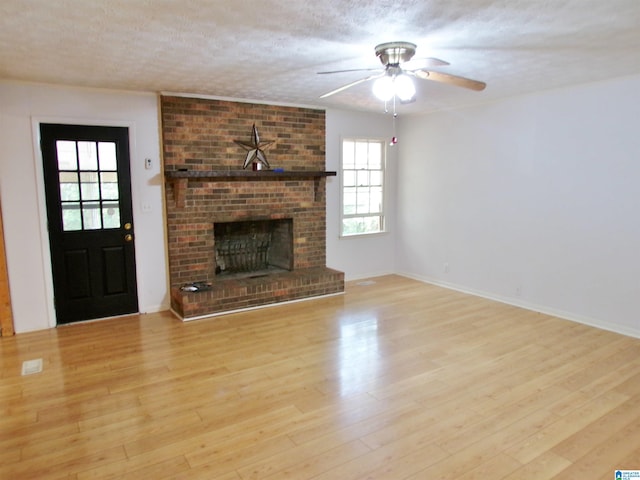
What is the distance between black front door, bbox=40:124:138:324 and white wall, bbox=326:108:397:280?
2.55 metres

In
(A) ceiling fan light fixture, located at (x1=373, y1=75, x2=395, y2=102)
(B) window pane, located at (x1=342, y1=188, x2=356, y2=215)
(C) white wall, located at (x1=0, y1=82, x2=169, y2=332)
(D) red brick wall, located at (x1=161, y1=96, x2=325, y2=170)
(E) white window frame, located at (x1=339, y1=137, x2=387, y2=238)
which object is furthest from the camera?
(B) window pane, located at (x1=342, y1=188, x2=356, y2=215)

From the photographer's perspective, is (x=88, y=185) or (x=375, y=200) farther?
(x=375, y=200)

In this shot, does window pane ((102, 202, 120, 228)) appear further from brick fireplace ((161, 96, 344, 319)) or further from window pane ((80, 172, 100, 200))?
brick fireplace ((161, 96, 344, 319))

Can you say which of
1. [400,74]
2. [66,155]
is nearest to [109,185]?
[66,155]

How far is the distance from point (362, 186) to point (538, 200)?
2.37m

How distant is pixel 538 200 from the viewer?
4.71 metres

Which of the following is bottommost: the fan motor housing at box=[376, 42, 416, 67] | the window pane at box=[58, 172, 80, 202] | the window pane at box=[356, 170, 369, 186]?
the window pane at box=[58, 172, 80, 202]

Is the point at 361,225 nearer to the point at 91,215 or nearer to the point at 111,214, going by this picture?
the point at 111,214

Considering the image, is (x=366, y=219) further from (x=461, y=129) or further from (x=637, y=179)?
(x=637, y=179)

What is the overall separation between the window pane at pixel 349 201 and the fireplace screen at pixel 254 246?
36.6 inches

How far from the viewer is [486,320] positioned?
4508 mm

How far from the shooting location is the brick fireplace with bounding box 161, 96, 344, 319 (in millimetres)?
4746

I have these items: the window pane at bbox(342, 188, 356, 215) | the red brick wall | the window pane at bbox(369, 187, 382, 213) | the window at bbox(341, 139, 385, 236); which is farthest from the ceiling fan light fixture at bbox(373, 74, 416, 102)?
the window pane at bbox(369, 187, 382, 213)

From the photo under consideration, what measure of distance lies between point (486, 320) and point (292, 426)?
8.85ft
